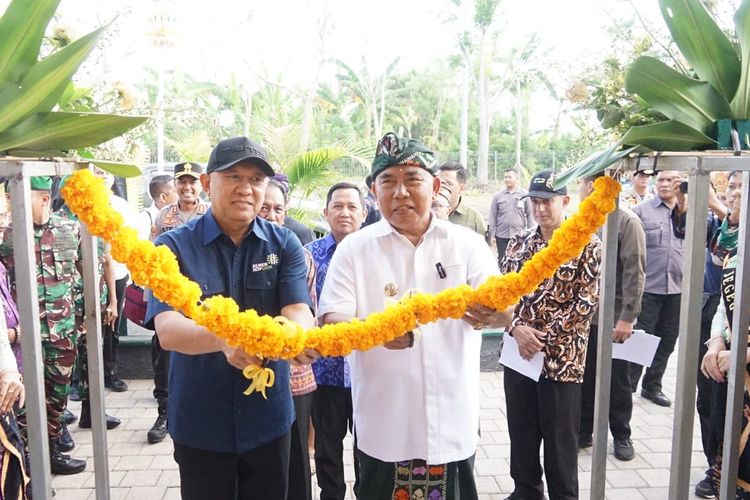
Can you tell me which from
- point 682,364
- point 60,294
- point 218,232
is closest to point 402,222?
point 218,232

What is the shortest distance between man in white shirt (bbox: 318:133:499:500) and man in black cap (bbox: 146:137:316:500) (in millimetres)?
308

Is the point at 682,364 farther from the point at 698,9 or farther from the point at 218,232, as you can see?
the point at 218,232

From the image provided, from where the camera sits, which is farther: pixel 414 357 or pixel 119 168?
pixel 414 357

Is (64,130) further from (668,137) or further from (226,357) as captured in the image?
(668,137)

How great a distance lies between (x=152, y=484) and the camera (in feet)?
14.1

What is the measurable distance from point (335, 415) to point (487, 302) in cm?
181

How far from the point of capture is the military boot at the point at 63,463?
14.6 feet

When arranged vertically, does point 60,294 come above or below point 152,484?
above

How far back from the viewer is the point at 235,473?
101 inches

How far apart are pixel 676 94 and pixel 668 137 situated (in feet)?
0.49

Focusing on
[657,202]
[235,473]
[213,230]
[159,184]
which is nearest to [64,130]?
[213,230]

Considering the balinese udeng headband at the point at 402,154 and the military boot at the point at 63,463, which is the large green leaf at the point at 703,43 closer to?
the balinese udeng headband at the point at 402,154

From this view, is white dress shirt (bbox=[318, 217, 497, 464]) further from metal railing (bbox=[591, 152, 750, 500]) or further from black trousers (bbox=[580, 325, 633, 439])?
black trousers (bbox=[580, 325, 633, 439])

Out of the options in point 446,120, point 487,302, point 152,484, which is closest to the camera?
point 487,302
